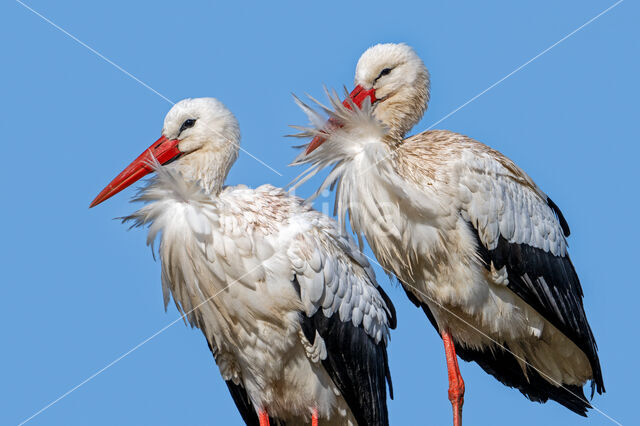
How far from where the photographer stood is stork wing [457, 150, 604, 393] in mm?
6105

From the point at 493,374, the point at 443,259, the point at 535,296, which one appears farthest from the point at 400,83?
the point at 493,374

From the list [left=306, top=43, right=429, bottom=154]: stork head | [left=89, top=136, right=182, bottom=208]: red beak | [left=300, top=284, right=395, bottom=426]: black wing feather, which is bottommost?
[left=300, top=284, right=395, bottom=426]: black wing feather

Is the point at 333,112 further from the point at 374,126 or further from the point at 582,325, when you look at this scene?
the point at 582,325

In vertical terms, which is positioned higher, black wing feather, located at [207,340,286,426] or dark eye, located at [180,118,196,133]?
dark eye, located at [180,118,196,133]

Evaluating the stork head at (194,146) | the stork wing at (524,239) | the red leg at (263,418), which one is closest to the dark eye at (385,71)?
the stork wing at (524,239)

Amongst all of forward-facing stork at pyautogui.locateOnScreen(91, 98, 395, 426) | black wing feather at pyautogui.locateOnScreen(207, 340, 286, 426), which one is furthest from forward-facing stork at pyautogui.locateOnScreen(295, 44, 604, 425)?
black wing feather at pyautogui.locateOnScreen(207, 340, 286, 426)

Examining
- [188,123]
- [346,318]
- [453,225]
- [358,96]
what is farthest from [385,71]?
[346,318]

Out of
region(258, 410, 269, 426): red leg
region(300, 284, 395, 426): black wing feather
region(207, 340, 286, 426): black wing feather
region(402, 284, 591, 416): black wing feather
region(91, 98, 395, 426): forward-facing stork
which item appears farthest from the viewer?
region(402, 284, 591, 416): black wing feather

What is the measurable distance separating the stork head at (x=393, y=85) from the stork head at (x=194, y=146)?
83cm

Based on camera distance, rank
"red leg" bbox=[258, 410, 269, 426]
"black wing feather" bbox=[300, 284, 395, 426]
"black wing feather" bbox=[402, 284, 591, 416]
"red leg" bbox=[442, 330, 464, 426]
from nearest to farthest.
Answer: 1. "black wing feather" bbox=[300, 284, 395, 426]
2. "red leg" bbox=[258, 410, 269, 426]
3. "red leg" bbox=[442, 330, 464, 426]
4. "black wing feather" bbox=[402, 284, 591, 416]

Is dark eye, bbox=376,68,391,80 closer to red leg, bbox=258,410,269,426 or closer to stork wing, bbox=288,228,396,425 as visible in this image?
stork wing, bbox=288,228,396,425

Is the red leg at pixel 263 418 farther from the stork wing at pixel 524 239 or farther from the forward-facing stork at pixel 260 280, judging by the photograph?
the stork wing at pixel 524 239

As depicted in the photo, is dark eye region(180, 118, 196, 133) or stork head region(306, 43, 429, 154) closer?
dark eye region(180, 118, 196, 133)

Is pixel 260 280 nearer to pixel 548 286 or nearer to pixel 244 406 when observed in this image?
pixel 244 406
